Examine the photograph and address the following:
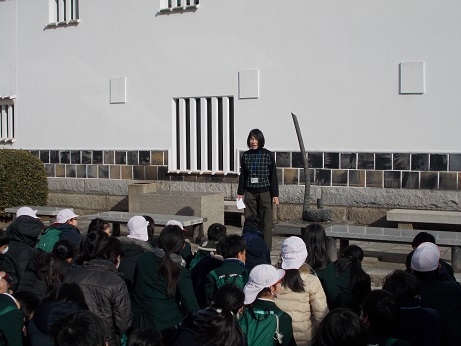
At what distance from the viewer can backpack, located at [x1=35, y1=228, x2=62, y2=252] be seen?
25.6 feet

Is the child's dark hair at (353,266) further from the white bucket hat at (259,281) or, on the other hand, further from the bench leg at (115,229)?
the bench leg at (115,229)

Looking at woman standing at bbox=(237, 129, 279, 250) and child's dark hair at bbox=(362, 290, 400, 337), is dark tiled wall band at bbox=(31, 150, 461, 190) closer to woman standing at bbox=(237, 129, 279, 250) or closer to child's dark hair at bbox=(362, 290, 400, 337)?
woman standing at bbox=(237, 129, 279, 250)

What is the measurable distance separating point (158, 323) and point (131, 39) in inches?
403

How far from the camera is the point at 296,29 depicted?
519 inches

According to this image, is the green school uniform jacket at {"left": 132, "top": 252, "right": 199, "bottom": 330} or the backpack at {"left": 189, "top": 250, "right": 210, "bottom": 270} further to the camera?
the backpack at {"left": 189, "top": 250, "right": 210, "bottom": 270}

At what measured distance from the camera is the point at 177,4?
14758mm

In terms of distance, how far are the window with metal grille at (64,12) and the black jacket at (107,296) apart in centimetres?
1125

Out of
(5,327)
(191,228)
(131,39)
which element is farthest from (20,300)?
(131,39)

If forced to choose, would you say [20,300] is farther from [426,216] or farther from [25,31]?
[25,31]

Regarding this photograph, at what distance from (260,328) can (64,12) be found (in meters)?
13.2

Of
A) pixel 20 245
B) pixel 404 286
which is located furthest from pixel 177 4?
pixel 404 286

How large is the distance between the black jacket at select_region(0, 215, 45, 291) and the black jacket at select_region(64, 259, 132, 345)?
4.71 ft


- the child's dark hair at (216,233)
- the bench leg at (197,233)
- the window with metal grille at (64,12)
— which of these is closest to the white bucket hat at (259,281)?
the child's dark hair at (216,233)

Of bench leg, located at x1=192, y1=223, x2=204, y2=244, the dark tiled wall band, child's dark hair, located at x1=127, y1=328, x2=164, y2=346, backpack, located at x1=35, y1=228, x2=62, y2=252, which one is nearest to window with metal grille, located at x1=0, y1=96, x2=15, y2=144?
the dark tiled wall band
